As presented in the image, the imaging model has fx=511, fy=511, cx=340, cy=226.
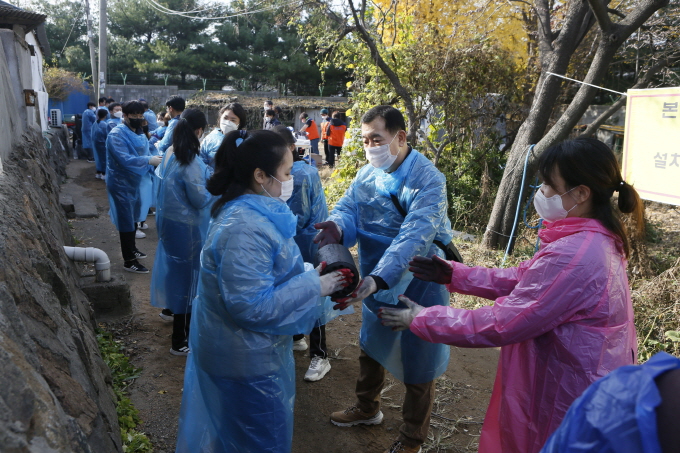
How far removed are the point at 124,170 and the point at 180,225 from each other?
2.24m

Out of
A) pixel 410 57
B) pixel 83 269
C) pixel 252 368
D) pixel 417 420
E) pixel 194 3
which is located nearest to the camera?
pixel 252 368

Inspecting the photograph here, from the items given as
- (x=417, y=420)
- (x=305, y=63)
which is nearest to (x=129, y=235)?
(x=417, y=420)

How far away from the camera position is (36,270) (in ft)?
7.82

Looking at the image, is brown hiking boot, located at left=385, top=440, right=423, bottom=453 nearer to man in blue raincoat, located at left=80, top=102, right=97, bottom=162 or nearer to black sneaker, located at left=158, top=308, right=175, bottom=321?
black sneaker, located at left=158, top=308, right=175, bottom=321

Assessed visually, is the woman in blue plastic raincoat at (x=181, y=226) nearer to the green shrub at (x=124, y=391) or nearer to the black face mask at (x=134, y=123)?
the green shrub at (x=124, y=391)

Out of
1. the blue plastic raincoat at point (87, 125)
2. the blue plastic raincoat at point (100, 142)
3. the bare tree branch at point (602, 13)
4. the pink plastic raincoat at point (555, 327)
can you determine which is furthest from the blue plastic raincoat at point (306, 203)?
the blue plastic raincoat at point (87, 125)

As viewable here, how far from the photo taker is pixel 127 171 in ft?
19.2

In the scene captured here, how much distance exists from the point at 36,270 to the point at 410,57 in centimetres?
670

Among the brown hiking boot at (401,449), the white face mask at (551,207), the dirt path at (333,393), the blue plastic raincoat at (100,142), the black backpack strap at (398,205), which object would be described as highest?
the white face mask at (551,207)

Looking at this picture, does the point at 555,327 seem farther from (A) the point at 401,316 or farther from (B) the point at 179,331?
(B) the point at 179,331

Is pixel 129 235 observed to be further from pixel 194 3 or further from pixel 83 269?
pixel 194 3

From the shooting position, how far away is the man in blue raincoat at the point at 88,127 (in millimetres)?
13942

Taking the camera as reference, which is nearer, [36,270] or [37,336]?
[37,336]

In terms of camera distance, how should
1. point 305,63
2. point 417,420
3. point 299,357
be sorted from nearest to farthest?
point 417,420 < point 299,357 < point 305,63
